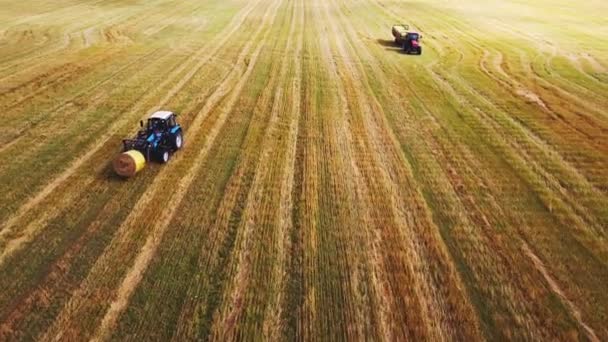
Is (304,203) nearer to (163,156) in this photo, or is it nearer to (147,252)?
(147,252)

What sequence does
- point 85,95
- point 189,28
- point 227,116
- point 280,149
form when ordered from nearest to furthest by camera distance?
point 280,149, point 227,116, point 85,95, point 189,28

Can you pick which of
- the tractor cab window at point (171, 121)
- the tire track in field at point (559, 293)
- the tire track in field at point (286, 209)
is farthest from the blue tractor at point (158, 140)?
the tire track in field at point (559, 293)

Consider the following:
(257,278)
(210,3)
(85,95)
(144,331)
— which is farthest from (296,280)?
(210,3)

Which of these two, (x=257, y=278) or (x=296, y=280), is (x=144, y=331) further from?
(x=296, y=280)

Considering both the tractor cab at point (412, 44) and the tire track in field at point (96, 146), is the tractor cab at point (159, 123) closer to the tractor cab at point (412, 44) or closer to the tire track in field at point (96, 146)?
the tire track in field at point (96, 146)

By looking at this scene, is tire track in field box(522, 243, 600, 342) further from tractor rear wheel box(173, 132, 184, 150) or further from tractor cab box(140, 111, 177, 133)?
tractor cab box(140, 111, 177, 133)

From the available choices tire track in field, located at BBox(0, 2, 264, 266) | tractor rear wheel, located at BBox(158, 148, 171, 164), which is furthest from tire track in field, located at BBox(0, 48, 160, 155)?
tractor rear wheel, located at BBox(158, 148, 171, 164)

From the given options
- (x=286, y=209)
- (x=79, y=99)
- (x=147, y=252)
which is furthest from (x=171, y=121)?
(x=79, y=99)
